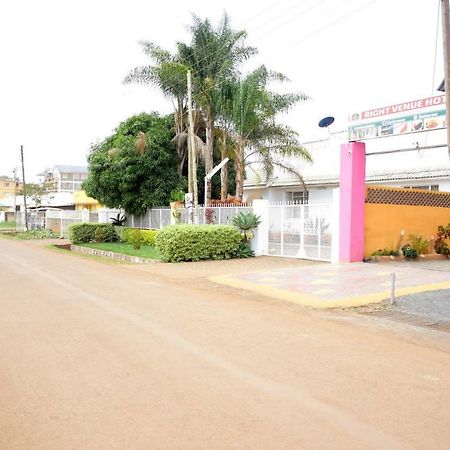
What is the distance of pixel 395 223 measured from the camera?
17672mm

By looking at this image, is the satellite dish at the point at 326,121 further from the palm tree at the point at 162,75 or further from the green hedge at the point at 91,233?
the green hedge at the point at 91,233

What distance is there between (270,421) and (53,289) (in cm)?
855

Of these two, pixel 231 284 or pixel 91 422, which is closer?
pixel 91 422

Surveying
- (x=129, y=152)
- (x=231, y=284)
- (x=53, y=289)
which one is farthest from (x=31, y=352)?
(x=129, y=152)

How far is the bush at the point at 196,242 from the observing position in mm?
18766

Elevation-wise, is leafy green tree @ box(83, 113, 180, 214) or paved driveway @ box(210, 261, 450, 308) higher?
leafy green tree @ box(83, 113, 180, 214)

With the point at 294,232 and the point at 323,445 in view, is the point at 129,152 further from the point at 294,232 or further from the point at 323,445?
the point at 323,445

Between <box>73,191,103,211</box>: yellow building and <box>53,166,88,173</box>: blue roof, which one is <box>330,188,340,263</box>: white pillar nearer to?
<box>73,191,103,211</box>: yellow building

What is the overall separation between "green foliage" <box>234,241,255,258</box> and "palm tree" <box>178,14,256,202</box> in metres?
5.82

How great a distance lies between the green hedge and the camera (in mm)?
30891

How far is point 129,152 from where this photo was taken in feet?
87.6

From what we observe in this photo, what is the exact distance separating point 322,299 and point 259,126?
1520 cm

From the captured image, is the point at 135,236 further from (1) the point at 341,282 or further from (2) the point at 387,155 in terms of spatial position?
(1) the point at 341,282

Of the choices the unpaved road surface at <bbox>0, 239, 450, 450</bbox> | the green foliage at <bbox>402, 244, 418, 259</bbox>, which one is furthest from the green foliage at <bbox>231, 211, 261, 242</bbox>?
the unpaved road surface at <bbox>0, 239, 450, 450</bbox>
